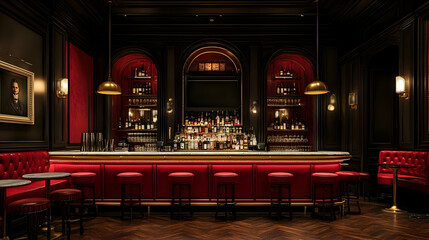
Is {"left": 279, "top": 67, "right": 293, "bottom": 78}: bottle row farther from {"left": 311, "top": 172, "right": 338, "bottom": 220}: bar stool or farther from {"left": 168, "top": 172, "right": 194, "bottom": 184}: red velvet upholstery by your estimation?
{"left": 168, "top": 172, "right": 194, "bottom": 184}: red velvet upholstery

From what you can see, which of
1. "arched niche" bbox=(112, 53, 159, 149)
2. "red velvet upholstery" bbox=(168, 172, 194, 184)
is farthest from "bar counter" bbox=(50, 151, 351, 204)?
"arched niche" bbox=(112, 53, 159, 149)

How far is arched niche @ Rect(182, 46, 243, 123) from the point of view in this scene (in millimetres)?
8227

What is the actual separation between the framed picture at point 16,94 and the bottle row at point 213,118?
3.58 metres

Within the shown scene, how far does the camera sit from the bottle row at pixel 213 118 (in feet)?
26.0

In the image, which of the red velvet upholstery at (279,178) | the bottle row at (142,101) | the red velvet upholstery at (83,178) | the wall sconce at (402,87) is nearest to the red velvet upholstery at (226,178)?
the red velvet upholstery at (279,178)

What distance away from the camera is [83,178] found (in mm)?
5188

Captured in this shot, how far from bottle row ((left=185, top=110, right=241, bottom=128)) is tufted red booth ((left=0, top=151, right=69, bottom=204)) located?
338cm

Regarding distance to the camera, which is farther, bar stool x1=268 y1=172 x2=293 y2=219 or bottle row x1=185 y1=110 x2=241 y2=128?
bottle row x1=185 y1=110 x2=241 y2=128

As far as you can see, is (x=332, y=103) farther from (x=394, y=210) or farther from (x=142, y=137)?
(x=142, y=137)

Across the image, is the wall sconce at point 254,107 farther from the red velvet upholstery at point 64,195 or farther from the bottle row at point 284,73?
the red velvet upholstery at point 64,195

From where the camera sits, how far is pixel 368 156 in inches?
282

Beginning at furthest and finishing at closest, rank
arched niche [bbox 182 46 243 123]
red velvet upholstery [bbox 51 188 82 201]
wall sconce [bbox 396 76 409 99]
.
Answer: arched niche [bbox 182 46 243 123]
wall sconce [bbox 396 76 409 99]
red velvet upholstery [bbox 51 188 82 201]

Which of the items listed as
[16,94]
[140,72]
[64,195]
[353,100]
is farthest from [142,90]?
[353,100]

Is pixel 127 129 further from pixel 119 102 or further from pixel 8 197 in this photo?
pixel 8 197
